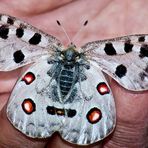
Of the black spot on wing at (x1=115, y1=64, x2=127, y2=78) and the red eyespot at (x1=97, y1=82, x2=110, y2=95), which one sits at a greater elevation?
the black spot on wing at (x1=115, y1=64, x2=127, y2=78)

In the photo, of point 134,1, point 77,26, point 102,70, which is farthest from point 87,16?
point 102,70

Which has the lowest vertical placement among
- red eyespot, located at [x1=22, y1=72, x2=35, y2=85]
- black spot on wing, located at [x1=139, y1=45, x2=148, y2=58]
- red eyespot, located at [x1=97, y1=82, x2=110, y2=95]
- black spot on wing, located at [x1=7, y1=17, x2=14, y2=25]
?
red eyespot, located at [x1=97, y1=82, x2=110, y2=95]

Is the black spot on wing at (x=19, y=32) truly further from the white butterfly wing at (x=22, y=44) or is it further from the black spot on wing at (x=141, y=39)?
the black spot on wing at (x=141, y=39)

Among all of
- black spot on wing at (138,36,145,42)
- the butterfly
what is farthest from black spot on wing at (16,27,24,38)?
black spot on wing at (138,36,145,42)

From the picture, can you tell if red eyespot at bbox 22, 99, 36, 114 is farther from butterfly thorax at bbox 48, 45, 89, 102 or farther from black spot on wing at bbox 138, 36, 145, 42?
black spot on wing at bbox 138, 36, 145, 42

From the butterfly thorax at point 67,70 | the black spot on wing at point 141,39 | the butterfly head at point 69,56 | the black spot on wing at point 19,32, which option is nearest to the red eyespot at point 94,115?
Result: the butterfly thorax at point 67,70

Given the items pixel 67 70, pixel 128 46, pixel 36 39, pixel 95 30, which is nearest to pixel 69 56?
pixel 67 70
